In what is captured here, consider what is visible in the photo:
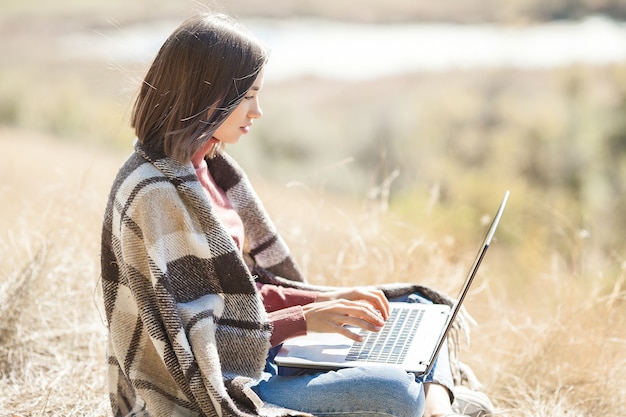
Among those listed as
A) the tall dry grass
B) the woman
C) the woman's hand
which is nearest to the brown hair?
the woman

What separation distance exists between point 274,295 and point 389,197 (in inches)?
335

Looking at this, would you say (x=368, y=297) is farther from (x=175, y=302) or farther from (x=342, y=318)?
(x=175, y=302)

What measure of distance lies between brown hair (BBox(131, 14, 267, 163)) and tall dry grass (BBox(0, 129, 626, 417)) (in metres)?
0.98

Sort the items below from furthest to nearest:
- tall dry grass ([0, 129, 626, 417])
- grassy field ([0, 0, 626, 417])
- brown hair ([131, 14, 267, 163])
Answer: grassy field ([0, 0, 626, 417]) → tall dry grass ([0, 129, 626, 417]) → brown hair ([131, 14, 267, 163])

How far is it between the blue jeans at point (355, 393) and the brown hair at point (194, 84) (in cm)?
64

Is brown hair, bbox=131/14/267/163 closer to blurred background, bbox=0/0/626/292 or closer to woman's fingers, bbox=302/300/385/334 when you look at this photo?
woman's fingers, bbox=302/300/385/334

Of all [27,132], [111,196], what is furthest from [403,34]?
[111,196]

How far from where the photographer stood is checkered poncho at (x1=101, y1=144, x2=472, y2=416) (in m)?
2.22

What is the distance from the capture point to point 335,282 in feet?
A: 12.2

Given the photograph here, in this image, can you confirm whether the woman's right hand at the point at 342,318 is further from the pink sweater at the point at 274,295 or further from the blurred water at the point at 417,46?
the blurred water at the point at 417,46

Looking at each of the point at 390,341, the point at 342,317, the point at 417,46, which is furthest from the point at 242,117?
the point at 417,46

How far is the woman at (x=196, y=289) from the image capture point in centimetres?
224

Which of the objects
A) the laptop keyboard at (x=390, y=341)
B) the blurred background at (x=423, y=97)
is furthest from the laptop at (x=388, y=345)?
the blurred background at (x=423, y=97)

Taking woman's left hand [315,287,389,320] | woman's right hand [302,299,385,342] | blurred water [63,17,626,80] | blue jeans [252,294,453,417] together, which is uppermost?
woman's right hand [302,299,385,342]
